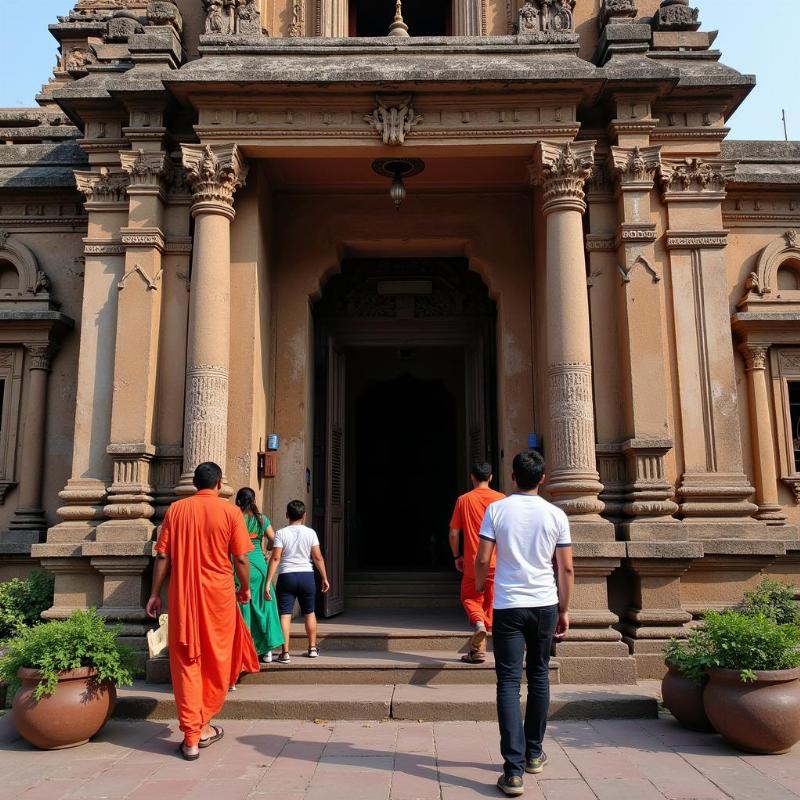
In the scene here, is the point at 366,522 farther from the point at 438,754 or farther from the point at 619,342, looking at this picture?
the point at 438,754

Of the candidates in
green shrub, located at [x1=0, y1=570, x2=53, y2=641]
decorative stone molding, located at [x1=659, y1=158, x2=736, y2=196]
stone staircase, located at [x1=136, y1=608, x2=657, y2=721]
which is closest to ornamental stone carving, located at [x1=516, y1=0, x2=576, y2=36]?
decorative stone molding, located at [x1=659, y1=158, x2=736, y2=196]

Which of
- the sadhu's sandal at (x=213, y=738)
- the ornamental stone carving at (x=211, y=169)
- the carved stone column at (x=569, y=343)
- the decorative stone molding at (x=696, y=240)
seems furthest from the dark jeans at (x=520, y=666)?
the ornamental stone carving at (x=211, y=169)

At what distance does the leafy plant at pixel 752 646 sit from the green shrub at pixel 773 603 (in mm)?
1960

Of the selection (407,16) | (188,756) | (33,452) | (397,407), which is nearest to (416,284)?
(407,16)

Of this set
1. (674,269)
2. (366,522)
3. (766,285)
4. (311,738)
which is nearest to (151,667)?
(311,738)

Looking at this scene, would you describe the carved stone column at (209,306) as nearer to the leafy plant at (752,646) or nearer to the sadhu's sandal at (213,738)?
the sadhu's sandal at (213,738)

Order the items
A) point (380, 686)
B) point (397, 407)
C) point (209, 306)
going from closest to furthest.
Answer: point (380, 686) < point (209, 306) < point (397, 407)

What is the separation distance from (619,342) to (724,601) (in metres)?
2.78

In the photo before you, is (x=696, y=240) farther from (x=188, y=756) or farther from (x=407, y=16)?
(x=188, y=756)

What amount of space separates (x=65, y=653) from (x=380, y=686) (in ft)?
8.51

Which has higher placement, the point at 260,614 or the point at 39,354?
the point at 39,354

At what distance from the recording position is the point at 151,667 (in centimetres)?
691

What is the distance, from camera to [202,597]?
553 cm

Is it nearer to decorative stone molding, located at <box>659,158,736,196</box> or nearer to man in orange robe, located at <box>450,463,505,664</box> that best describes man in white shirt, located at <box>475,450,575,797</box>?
man in orange robe, located at <box>450,463,505,664</box>
